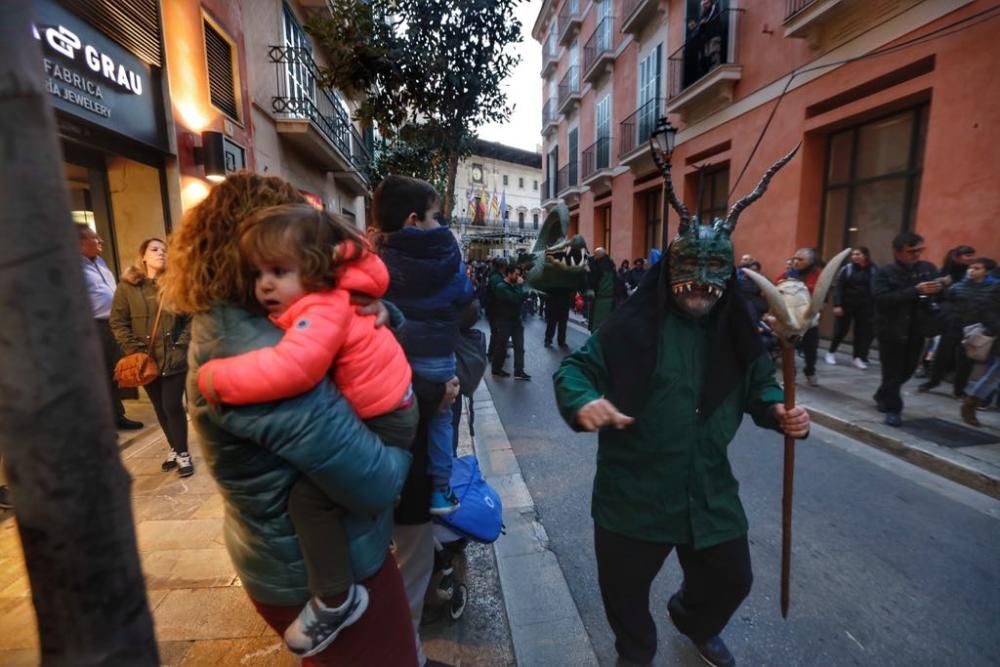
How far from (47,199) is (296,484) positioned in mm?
734

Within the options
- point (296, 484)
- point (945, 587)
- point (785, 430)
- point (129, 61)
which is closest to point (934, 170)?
point (945, 587)

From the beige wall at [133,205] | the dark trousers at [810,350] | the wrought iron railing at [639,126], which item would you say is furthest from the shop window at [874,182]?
the beige wall at [133,205]

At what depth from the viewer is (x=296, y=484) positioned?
3.68 ft

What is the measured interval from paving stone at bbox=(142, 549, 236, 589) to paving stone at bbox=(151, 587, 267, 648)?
0.07 m

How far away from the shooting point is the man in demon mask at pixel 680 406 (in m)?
1.80

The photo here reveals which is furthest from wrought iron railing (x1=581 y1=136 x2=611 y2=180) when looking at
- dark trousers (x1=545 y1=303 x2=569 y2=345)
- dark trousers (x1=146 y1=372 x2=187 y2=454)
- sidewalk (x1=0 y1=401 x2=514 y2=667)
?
sidewalk (x1=0 y1=401 x2=514 y2=667)

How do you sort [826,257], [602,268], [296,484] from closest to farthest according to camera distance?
[296,484] < [602,268] < [826,257]

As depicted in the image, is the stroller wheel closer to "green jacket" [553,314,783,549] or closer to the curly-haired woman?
"green jacket" [553,314,783,549]

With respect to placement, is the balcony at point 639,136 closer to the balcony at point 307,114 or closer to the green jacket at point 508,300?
the balcony at point 307,114

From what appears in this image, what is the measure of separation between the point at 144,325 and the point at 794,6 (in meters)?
11.0

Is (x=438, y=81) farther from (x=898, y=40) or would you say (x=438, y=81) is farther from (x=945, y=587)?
(x=945, y=587)

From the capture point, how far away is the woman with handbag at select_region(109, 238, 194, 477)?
3676 millimetres

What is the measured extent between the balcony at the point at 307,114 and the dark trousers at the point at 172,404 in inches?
221

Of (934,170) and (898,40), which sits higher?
(898,40)
